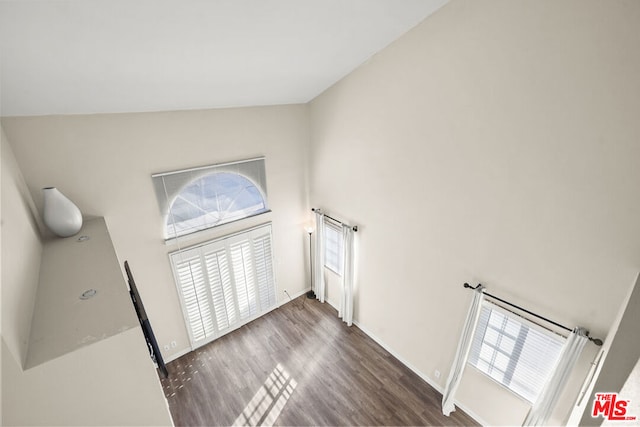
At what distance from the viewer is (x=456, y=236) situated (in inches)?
126

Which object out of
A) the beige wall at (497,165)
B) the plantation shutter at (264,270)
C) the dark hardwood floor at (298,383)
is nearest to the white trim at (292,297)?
the plantation shutter at (264,270)

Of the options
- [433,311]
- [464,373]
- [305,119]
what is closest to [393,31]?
[305,119]

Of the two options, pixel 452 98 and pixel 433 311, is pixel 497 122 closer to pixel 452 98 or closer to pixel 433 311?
pixel 452 98

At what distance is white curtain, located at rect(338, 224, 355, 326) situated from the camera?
453 cm

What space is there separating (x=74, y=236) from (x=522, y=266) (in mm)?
4433

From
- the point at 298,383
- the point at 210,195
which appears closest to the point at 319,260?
the point at 298,383

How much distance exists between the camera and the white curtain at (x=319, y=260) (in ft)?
16.5

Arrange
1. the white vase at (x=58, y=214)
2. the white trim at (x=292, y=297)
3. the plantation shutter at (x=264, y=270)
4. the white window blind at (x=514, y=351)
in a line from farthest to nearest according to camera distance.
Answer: the white trim at (x=292, y=297) → the plantation shutter at (x=264, y=270) → the white window blind at (x=514, y=351) → the white vase at (x=58, y=214)

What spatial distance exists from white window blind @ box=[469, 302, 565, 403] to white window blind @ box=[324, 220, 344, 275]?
2.28m

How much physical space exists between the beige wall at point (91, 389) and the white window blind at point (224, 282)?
2692 millimetres

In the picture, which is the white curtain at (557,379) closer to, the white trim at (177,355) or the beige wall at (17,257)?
the beige wall at (17,257)

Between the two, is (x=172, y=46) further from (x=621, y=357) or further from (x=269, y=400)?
(x=269, y=400)

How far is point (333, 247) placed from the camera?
200 inches

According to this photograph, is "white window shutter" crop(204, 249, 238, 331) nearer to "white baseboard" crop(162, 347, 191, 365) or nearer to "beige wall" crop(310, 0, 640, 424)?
"white baseboard" crop(162, 347, 191, 365)
